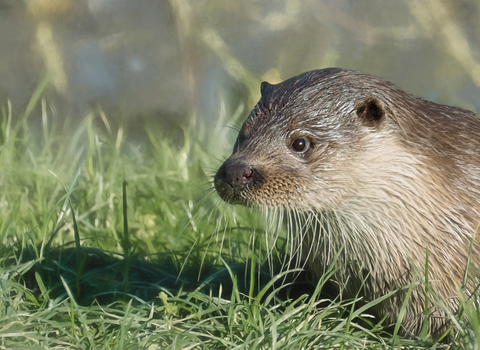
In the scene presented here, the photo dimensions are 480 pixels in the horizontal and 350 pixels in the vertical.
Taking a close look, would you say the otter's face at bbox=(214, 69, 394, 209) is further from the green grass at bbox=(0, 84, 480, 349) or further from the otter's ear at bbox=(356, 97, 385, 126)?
the green grass at bbox=(0, 84, 480, 349)

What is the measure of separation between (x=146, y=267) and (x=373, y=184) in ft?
3.60

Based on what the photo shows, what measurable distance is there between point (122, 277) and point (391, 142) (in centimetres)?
120

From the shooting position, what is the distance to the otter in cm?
186

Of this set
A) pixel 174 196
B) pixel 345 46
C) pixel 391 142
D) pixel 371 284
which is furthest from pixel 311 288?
pixel 345 46

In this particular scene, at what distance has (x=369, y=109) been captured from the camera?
1917 millimetres

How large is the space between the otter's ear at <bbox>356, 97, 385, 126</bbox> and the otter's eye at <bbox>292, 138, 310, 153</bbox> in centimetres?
19

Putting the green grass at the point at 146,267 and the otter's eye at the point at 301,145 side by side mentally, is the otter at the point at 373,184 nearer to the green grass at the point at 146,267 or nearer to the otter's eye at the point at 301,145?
the otter's eye at the point at 301,145

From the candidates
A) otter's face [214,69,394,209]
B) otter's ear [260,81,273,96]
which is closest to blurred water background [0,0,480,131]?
otter's ear [260,81,273,96]

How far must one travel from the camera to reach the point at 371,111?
1.92m

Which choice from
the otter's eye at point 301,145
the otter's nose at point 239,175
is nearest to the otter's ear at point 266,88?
the otter's eye at point 301,145

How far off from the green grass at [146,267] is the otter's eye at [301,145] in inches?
13.9

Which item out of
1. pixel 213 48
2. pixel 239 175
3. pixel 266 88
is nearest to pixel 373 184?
pixel 239 175

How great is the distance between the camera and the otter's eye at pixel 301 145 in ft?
6.26

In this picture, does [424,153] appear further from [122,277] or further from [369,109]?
[122,277]
